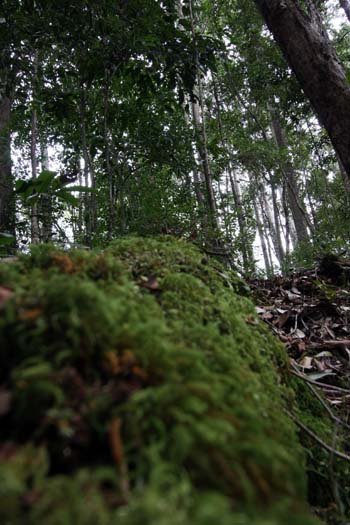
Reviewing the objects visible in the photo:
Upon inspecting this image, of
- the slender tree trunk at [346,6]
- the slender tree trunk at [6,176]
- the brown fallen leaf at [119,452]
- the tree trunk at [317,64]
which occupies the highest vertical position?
the slender tree trunk at [346,6]

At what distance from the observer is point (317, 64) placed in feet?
11.2

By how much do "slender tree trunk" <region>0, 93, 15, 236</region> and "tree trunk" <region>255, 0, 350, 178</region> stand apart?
5149 mm

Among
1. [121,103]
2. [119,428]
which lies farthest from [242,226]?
[119,428]

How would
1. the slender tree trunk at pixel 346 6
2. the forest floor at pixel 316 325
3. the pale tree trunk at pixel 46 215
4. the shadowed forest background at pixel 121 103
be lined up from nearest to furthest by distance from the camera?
the forest floor at pixel 316 325, the shadowed forest background at pixel 121 103, the pale tree trunk at pixel 46 215, the slender tree trunk at pixel 346 6

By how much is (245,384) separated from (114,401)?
0.34m

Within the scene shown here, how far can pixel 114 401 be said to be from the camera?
0.54 metres

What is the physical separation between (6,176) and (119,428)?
893 cm

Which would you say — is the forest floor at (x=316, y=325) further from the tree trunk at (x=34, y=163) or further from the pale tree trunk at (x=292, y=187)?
the pale tree trunk at (x=292, y=187)

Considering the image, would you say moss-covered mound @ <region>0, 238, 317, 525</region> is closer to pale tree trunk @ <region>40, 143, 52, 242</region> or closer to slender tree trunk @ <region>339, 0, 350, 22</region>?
pale tree trunk @ <region>40, 143, 52, 242</region>

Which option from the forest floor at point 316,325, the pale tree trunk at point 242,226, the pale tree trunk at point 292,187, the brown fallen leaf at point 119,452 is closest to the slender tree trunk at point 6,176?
the pale tree trunk at point 242,226

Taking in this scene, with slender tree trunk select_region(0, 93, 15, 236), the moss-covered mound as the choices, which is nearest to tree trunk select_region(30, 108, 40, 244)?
slender tree trunk select_region(0, 93, 15, 236)

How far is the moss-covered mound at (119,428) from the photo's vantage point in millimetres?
424

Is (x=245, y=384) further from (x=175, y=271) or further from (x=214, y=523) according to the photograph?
(x=175, y=271)

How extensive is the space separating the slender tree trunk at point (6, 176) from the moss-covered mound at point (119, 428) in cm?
695
